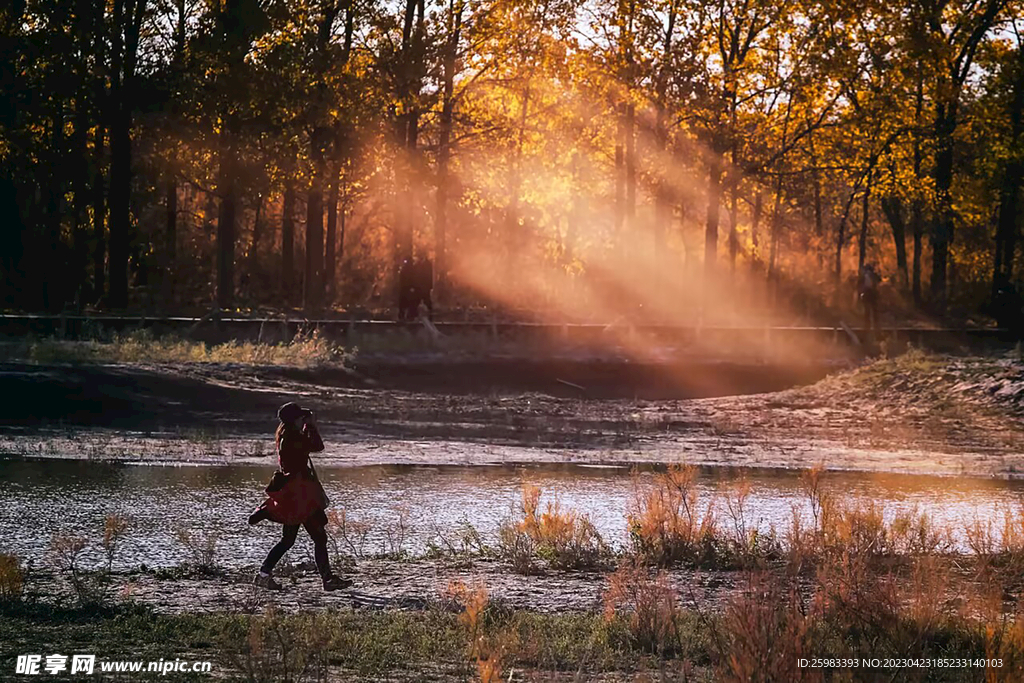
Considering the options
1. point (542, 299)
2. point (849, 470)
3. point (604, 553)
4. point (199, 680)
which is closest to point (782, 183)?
point (542, 299)

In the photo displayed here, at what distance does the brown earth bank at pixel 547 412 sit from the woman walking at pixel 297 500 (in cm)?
961

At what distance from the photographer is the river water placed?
14.9 metres

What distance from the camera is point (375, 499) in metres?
18.2

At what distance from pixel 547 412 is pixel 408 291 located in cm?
1018

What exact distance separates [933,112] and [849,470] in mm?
31652

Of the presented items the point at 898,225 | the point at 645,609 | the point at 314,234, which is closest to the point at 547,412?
the point at 314,234

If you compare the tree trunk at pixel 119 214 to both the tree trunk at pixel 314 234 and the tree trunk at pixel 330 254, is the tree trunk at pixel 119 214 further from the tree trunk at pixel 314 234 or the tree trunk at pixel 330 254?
the tree trunk at pixel 330 254

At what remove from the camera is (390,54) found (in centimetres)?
4431

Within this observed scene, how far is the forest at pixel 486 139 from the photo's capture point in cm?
4069

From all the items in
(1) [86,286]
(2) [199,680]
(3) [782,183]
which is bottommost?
(2) [199,680]

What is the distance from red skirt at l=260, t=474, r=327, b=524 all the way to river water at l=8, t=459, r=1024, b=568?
1.52 m

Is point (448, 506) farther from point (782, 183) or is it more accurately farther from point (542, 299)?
point (542, 299)

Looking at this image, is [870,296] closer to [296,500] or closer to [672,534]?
[672,534]

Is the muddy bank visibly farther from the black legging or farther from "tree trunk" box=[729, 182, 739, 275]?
"tree trunk" box=[729, 182, 739, 275]
